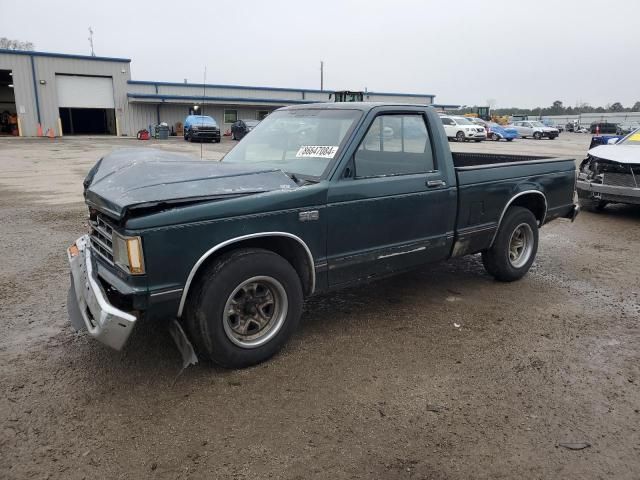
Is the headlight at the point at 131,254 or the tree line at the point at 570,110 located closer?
the headlight at the point at 131,254

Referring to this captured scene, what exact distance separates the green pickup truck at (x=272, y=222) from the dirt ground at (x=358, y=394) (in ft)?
1.32

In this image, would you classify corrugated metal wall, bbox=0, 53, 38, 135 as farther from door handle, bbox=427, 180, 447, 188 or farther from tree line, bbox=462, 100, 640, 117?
tree line, bbox=462, 100, 640, 117

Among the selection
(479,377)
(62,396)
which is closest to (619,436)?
(479,377)

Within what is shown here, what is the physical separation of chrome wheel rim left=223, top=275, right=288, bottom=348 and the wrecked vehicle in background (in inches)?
299

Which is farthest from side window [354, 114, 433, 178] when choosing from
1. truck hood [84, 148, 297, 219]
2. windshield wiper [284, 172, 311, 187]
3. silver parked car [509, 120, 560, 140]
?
silver parked car [509, 120, 560, 140]

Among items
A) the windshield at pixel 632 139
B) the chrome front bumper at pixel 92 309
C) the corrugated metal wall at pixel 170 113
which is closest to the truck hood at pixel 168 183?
the chrome front bumper at pixel 92 309

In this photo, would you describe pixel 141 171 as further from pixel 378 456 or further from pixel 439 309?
pixel 439 309

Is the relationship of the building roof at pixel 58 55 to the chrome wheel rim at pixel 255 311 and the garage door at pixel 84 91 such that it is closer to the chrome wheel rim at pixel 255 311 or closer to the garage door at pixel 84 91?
the garage door at pixel 84 91

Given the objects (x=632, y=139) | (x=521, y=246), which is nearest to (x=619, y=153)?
(x=632, y=139)

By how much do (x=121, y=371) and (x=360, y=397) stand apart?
1.67 metres

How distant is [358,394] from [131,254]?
167 centimetres

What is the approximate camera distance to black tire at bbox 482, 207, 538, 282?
5.27m

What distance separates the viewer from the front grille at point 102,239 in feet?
11.0

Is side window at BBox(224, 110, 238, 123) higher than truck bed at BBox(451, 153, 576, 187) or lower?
higher
